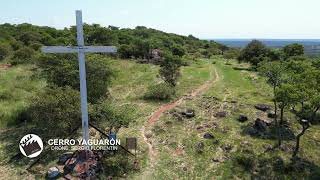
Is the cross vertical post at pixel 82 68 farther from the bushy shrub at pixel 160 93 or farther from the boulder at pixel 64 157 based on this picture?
the bushy shrub at pixel 160 93

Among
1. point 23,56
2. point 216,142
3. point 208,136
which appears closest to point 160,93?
point 208,136

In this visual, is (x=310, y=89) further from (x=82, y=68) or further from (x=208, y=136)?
(x=82, y=68)

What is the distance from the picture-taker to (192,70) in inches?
2048

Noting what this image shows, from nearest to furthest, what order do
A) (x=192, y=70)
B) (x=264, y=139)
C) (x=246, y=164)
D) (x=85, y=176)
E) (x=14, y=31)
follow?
(x=85, y=176) → (x=246, y=164) → (x=264, y=139) → (x=192, y=70) → (x=14, y=31)

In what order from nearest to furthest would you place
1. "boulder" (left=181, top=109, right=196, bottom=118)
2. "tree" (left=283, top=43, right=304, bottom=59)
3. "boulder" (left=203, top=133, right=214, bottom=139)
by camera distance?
"boulder" (left=203, top=133, right=214, bottom=139) → "boulder" (left=181, top=109, right=196, bottom=118) → "tree" (left=283, top=43, right=304, bottom=59)

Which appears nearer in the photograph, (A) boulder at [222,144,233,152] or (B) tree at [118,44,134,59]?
(A) boulder at [222,144,233,152]

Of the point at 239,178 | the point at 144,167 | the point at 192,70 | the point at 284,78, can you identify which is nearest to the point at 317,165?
the point at 239,178

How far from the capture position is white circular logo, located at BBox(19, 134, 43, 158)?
64.2 ft

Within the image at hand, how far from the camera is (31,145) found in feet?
66.3

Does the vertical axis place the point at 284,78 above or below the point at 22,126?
above

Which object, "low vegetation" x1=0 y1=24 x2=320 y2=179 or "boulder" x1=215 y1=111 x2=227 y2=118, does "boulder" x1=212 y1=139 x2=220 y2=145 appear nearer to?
"low vegetation" x1=0 y1=24 x2=320 y2=179

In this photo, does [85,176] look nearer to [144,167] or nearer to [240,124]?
[144,167]

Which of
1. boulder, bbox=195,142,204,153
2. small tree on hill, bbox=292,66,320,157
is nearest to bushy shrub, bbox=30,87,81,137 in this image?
boulder, bbox=195,142,204,153

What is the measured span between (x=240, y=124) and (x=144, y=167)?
10.4m
